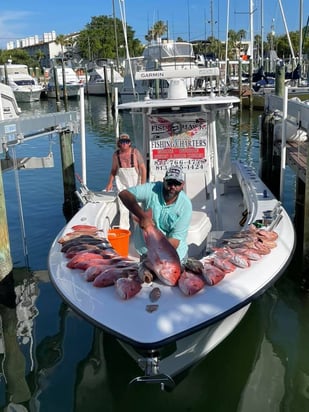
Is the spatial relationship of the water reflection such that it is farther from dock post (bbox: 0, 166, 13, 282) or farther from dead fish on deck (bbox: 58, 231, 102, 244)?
dead fish on deck (bbox: 58, 231, 102, 244)

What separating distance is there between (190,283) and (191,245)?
86.2 inches

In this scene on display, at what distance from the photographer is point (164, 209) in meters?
5.21

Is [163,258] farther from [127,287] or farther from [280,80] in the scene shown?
[280,80]

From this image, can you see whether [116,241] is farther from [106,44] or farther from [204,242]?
[106,44]

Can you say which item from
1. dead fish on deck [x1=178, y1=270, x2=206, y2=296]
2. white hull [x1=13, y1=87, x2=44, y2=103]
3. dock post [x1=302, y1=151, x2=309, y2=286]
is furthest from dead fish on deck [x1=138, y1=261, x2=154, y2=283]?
white hull [x1=13, y1=87, x2=44, y2=103]

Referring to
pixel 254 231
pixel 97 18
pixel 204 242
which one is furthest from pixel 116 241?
pixel 97 18

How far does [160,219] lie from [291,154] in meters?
5.51

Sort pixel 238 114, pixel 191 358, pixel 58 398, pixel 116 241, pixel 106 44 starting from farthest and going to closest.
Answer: pixel 106 44 → pixel 238 114 → pixel 116 241 → pixel 58 398 → pixel 191 358

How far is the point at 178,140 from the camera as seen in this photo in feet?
26.8

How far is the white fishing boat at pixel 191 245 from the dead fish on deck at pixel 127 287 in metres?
0.05

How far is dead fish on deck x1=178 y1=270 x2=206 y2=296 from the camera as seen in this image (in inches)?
180

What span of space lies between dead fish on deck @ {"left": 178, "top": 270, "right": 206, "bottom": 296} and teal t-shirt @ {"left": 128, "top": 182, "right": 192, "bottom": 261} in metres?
0.63

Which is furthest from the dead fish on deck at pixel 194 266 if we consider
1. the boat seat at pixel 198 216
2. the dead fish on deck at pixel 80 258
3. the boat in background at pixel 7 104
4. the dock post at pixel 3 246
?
the boat in background at pixel 7 104

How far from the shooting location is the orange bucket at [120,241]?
665 centimetres
